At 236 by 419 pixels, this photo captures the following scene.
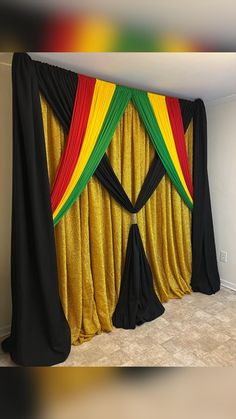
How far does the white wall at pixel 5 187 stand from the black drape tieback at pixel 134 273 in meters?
0.76

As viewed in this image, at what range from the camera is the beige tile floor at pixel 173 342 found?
186cm

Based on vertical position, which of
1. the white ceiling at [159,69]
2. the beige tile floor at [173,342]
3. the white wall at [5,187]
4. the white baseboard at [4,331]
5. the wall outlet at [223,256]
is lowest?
the beige tile floor at [173,342]

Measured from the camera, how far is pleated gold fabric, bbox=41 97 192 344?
2104 millimetres

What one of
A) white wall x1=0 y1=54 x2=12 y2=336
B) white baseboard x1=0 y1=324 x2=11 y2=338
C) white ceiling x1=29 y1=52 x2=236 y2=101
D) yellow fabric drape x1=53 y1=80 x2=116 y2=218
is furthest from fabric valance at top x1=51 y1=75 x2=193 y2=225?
white baseboard x1=0 y1=324 x2=11 y2=338

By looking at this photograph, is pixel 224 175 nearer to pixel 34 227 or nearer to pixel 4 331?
pixel 34 227

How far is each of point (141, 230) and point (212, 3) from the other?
2.43 m

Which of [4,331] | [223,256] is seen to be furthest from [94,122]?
[223,256]

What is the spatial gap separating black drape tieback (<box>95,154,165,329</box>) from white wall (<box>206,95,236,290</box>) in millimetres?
987

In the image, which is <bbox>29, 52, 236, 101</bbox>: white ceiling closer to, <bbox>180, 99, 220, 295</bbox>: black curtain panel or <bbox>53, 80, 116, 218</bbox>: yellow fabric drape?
<bbox>53, 80, 116, 218</bbox>: yellow fabric drape

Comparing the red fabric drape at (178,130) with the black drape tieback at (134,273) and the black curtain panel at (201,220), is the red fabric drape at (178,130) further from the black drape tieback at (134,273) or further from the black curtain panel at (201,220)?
the black drape tieback at (134,273)

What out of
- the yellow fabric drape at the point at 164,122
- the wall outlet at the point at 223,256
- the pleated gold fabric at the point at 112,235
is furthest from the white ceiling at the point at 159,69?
the wall outlet at the point at 223,256

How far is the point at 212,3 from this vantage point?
237 millimetres

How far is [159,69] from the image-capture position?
205 centimetres

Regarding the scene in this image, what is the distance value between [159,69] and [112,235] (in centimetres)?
150
